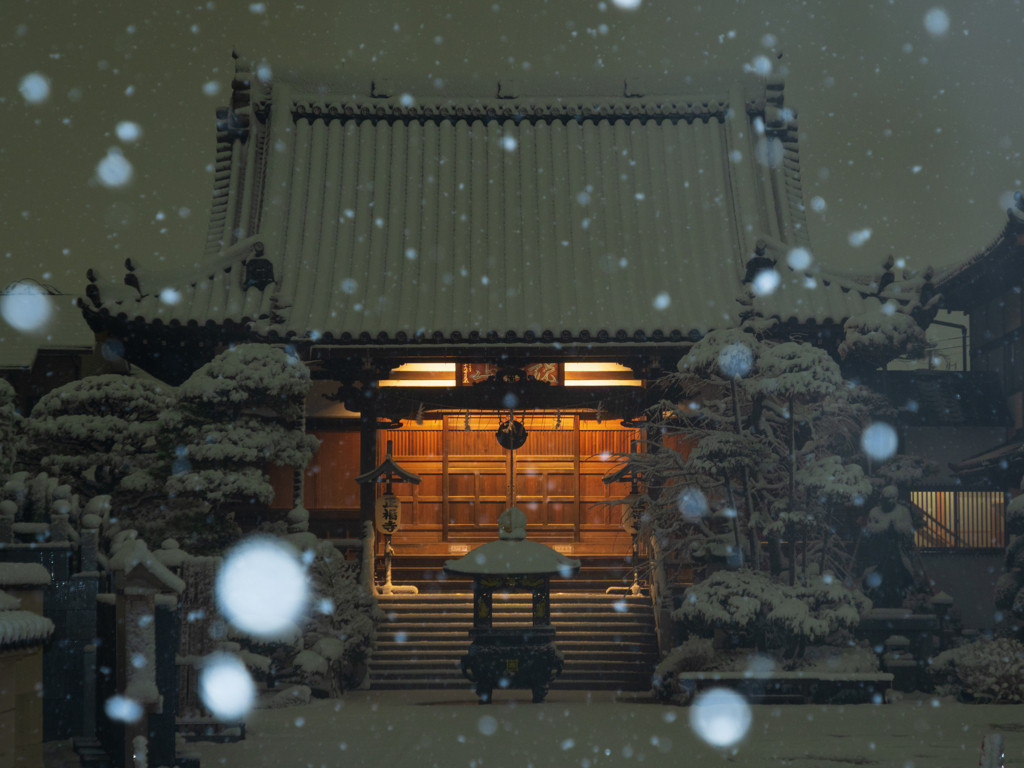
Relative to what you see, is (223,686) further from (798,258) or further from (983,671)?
(798,258)

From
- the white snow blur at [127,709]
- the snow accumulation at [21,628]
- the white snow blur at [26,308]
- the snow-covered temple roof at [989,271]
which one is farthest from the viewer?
the white snow blur at [26,308]

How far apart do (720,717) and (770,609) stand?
1.49m

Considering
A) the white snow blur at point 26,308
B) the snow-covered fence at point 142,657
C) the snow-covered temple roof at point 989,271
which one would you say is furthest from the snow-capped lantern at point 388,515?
the white snow blur at point 26,308

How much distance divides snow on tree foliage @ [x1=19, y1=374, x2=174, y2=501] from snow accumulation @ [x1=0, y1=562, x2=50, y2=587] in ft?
19.5

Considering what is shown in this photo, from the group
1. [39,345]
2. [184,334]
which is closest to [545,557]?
[184,334]

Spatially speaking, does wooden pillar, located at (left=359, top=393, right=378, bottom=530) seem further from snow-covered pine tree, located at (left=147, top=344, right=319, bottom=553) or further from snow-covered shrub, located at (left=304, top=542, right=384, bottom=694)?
snow-covered pine tree, located at (left=147, top=344, right=319, bottom=553)

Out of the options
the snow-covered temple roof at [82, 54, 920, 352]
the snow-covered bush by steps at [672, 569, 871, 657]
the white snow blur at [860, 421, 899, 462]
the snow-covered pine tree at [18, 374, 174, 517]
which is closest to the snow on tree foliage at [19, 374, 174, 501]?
the snow-covered pine tree at [18, 374, 174, 517]

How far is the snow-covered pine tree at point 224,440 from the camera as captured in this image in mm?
11672

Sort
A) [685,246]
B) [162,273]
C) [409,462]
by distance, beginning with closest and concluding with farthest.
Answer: [162,273], [685,246], [409,462]

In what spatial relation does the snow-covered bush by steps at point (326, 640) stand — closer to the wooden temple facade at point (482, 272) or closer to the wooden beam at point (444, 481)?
the wooden temple facade at point (482, 272)

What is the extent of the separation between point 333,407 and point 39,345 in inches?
442

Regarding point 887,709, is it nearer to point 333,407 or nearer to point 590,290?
point 590,290

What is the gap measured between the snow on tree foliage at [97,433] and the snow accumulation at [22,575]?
593 cm

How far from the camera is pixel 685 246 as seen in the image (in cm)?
1619
